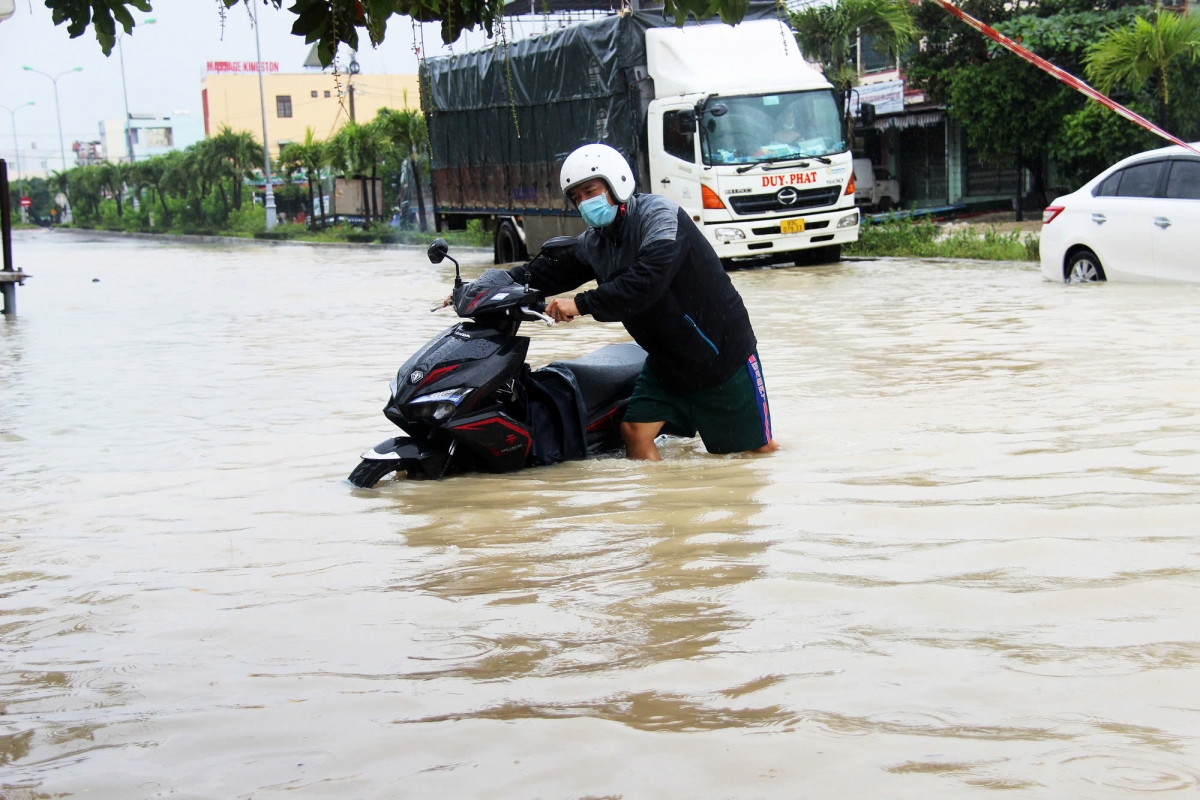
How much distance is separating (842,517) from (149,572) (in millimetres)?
Result: 2263

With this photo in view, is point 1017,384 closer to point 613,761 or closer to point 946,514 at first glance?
point 946,514

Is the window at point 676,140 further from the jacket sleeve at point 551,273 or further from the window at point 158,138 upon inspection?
the window at point 158,138

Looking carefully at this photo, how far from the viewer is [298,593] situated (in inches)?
159

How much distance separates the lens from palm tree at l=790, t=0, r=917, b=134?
2444cm

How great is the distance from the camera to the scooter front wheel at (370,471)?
5.53m

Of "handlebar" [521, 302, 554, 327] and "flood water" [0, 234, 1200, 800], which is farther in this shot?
"handlebar" [521, 302, 554, 327]

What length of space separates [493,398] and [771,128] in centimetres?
1300

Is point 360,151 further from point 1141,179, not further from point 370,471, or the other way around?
point 370,471

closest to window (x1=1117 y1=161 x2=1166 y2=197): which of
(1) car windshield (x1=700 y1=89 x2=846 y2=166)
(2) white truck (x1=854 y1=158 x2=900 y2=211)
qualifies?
(1) car windshield (x1=700 y1=89 x2=846 y2=166)

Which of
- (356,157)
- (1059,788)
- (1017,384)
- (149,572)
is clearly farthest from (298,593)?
(356,157)

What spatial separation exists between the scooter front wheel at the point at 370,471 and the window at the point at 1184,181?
26.6 ft

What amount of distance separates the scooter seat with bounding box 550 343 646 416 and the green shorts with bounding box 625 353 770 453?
17cm

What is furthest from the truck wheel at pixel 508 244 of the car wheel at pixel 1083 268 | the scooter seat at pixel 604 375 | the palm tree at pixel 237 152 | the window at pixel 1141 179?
the palm tree at pixel 237 152

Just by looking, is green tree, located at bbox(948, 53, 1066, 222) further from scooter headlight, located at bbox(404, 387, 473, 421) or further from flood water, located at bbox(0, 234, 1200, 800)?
scooter headlight, located at bbox(404, 387, 473, 421)
